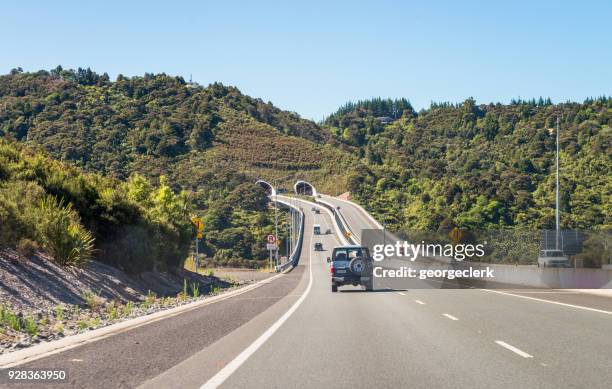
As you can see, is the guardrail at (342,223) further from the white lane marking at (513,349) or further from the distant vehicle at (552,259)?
the white lane marking at (513,349)

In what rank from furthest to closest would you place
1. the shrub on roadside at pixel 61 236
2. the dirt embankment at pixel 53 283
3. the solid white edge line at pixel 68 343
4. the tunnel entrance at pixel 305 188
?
the tunnel entrance at pixel 305 188
the shrub on roadside at pixel 61 236
the dirt embankment at pixel 53 283
the solid white edge line at pixel 68 343

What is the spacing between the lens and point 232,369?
9719 mm

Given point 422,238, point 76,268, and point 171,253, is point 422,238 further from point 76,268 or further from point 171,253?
point 76,268

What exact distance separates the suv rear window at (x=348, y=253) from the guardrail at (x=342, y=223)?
76262 mm

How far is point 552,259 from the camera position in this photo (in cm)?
4609

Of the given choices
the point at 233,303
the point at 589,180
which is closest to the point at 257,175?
the point at 589,180

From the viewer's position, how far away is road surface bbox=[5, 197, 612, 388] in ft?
29.3

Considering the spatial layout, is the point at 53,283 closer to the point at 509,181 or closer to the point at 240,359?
the point at 240,359

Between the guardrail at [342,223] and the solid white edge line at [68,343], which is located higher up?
the guardrail at [342,223]

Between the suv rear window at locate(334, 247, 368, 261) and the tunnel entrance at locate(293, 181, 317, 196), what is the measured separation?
149 metres

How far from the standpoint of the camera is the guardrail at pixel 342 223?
11547cm

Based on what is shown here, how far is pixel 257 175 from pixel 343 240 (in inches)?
2401

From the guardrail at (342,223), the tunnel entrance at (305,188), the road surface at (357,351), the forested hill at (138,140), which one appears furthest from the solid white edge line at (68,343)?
the tunnel entrance at (305,188)

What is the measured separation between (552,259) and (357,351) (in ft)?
123
